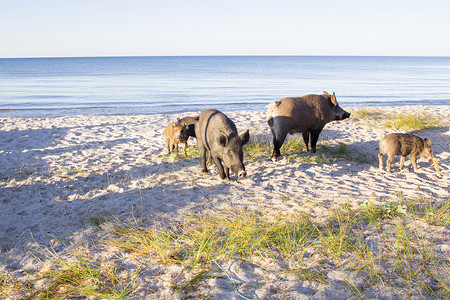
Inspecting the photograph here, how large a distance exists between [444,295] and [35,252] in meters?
4.66

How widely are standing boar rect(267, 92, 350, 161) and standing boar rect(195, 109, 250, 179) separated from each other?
58.0 inches

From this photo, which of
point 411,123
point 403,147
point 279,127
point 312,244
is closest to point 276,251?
point 312,244

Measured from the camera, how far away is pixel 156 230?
439cm

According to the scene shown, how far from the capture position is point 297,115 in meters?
7.88

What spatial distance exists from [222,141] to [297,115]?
95.4 inches

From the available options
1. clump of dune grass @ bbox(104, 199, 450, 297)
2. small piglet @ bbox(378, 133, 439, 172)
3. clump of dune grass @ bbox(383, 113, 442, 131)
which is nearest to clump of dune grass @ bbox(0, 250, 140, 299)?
clump of dune grass @ bbox(104, 199, 450, 297)

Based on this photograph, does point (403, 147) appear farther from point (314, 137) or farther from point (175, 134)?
point (175, 134)

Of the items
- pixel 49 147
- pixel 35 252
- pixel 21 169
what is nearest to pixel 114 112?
pixel 49 147

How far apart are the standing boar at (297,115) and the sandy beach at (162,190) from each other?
0.75 metres

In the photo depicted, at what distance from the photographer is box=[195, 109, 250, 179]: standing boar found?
6.41m

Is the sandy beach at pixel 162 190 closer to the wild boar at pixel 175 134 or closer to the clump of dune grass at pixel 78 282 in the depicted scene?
the clump of dune grass at pixel 78 282

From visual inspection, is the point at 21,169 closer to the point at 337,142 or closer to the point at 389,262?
the point at 389,262

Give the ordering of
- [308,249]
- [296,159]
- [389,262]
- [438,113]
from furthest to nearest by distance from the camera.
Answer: [438,113] < [296,159] < [308,249] < [389,262]

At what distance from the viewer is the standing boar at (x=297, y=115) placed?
7820 millimetres
